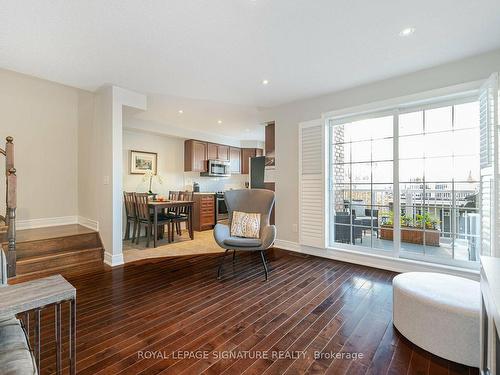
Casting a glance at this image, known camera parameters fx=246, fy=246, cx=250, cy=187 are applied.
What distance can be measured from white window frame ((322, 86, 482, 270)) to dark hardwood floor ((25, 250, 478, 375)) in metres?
0.44

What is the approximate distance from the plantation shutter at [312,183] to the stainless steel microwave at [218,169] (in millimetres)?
3116

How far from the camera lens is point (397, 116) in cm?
327

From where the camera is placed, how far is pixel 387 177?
3367 millimetres

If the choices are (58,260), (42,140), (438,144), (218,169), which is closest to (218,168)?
(218,169)

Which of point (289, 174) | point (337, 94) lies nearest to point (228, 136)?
point (289, 174)

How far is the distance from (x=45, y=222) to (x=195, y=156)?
325 cm

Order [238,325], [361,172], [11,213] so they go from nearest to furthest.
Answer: [238,325] → [11,213] → [361,172]

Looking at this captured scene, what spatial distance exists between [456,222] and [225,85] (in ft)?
11.1

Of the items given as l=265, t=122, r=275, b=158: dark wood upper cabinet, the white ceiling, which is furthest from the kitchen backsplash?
the white ceiling

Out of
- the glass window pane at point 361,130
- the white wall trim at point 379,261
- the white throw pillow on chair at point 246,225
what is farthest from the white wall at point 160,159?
the glass window pane at point 361,130

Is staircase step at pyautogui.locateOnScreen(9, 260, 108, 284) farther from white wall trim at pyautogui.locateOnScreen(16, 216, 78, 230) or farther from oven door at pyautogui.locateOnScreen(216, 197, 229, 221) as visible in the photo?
oven door at pyautogui.locateOnScreen(216, 197, 229, 221)

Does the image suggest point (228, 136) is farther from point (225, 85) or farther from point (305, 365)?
point (305, 365)

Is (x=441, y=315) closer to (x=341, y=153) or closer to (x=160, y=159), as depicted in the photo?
(x=341, y=153)

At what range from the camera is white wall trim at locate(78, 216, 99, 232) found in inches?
151
